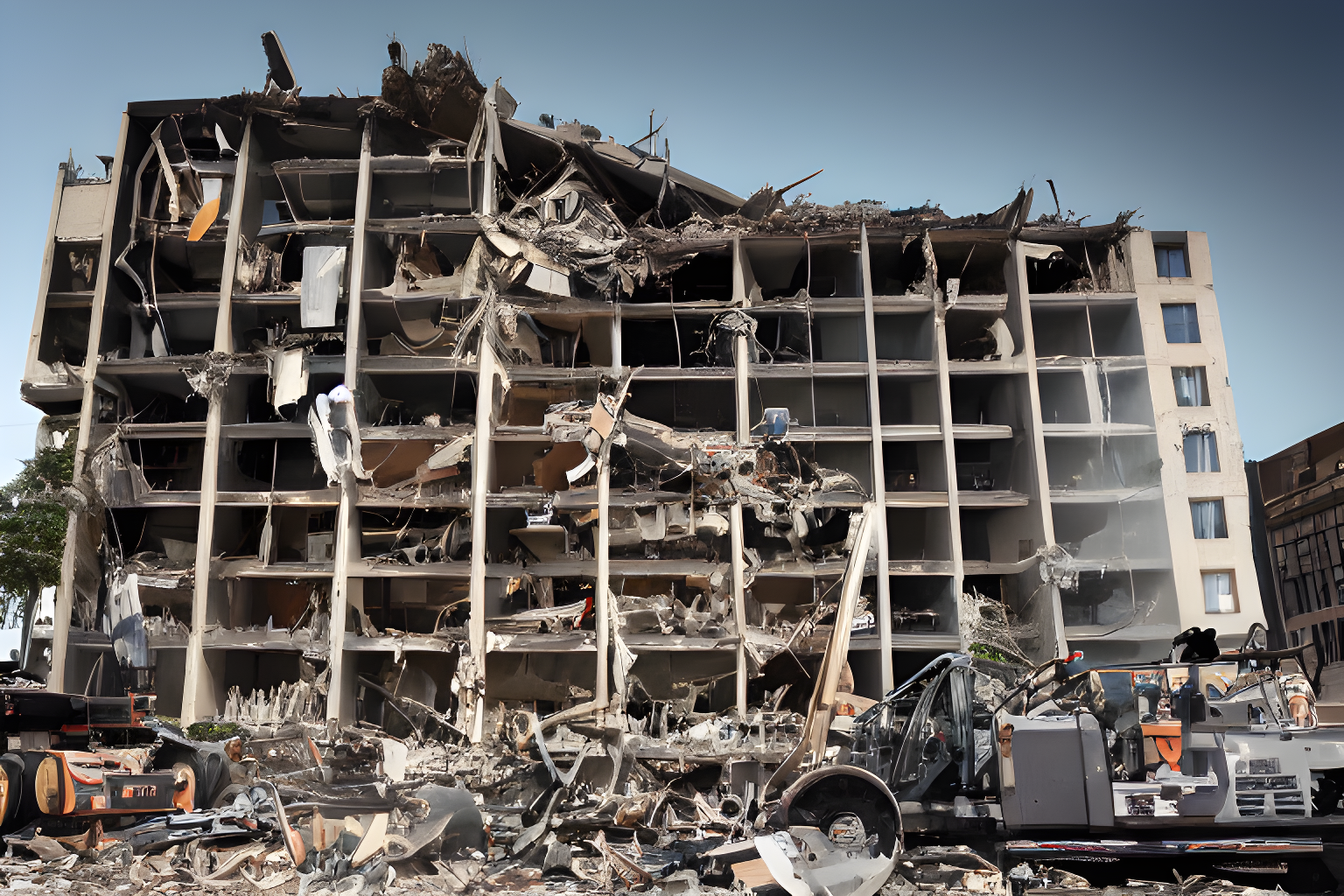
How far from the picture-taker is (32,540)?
33125 millimetres

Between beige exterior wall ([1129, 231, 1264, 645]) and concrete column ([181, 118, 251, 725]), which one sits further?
beige exterior wall ([1129, 231, 1264, 645])

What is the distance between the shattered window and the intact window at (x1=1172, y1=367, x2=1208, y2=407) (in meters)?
3.74

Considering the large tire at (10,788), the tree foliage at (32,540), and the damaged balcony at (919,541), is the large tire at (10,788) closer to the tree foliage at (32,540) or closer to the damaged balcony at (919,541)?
the tree foliage at (32,540)

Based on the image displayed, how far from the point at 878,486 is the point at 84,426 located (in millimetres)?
27221

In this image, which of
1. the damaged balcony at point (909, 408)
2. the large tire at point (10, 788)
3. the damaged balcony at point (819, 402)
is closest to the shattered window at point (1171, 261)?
the damaged balcony at point (909, 408)

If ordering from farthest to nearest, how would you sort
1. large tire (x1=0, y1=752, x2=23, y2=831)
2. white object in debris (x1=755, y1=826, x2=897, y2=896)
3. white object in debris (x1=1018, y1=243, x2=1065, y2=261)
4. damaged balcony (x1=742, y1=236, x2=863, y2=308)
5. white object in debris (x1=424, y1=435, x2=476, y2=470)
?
white object in debris (x1=1018, y1=243, x2=1065, y2=261) < damaged balcony (x1=742, y1=236, x2=863, y2=308) < white object in debris (x1=424, y1=435, x2=476, y2=470) < large tire (x1=0, y1=752, x2=23, y2=831) < white object in debris (x1=755, y1=826, x2=897, y2=896)

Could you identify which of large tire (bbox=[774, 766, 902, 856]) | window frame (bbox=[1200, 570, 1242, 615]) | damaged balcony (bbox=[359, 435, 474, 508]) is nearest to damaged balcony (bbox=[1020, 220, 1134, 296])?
window frame (bbox=[1200, 570, 1242, 615])

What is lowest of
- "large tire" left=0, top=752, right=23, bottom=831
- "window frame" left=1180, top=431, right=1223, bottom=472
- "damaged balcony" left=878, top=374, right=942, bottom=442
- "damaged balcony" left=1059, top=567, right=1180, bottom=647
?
"large tire" left=0, top=752, right=23, bottom=831

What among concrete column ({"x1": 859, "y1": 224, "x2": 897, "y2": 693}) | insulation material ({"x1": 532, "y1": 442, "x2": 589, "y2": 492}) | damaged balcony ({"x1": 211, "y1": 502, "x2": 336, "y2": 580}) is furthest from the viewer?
insulation material ({"x1": 532, "y1": 442, "x2": 589, "y2": 492})

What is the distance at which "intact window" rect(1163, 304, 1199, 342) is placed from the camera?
3409 centimetres

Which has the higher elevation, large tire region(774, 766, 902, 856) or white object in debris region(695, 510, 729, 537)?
white object in debris region(695, 510, 729, 537)

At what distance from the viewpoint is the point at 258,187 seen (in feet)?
115

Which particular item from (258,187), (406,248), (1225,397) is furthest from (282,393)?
(1225,397)

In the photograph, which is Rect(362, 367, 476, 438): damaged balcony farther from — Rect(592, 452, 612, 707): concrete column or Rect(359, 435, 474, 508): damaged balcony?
Rect(592, 452, 612, 707): concrete column
